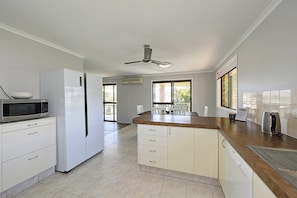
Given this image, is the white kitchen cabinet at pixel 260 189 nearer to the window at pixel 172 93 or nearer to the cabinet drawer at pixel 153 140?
the cabinet drawer at pixel 153 140

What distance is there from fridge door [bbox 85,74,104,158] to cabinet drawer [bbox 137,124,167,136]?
3.98ft

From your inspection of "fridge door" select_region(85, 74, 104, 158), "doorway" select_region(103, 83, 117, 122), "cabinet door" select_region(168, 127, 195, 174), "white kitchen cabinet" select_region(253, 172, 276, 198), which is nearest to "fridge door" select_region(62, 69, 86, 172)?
"fridge door" select_region(85, 74, 104, 158)

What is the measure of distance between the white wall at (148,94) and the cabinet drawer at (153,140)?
154 inches

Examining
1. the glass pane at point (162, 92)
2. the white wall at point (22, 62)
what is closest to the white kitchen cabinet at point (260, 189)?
the white wall at point (22, 62)

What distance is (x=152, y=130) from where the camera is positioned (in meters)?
2.14

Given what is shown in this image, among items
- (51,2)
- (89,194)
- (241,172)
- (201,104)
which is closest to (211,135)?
(241,172)

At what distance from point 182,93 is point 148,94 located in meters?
1.52

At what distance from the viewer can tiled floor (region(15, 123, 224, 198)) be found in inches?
69.4

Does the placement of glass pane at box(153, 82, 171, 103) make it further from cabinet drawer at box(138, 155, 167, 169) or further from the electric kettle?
the electric kettle

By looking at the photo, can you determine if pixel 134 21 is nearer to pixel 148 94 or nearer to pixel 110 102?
pixel 148 94

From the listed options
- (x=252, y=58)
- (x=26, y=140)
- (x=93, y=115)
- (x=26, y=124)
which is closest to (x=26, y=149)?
(x=26, y=140)

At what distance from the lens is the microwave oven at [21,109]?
66.8 inches

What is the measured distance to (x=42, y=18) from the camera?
173 cm

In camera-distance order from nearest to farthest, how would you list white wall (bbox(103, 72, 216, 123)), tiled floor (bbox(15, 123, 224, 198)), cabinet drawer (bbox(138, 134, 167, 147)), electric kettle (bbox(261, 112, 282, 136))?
electric kettle (bbox(261, 112, 282, 136)) → tiled floor (bbox(15, 123, 224, 198)) → cabinet drawer (bbox(138, 134, 167, 147)) → white wall (bbox(103, 72, 216, 123))
